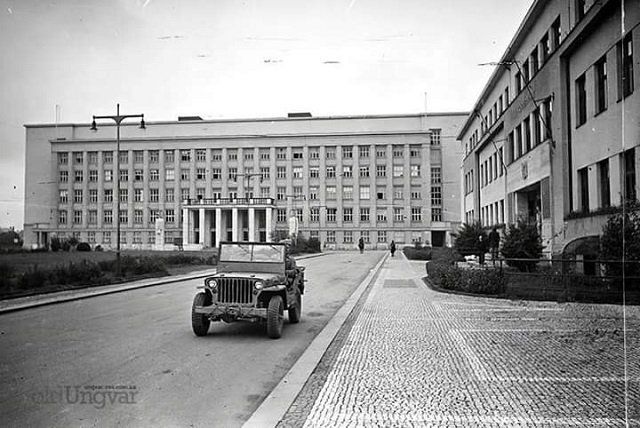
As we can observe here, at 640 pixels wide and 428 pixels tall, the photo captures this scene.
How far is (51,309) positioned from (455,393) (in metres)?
12.2

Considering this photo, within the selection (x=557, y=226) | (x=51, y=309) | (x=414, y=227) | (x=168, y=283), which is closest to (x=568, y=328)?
(x=51, y=309)

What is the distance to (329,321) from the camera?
12398 mm

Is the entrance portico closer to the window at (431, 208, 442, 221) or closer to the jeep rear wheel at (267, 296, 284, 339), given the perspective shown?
the window at (431, 208, 442, 221)

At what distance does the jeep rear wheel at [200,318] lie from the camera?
32.6 feet

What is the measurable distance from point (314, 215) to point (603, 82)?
79.3m

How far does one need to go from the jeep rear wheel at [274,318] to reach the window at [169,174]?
9373 cm

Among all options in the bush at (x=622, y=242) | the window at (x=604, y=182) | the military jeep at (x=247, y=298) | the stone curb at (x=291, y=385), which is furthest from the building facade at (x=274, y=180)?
the stone curb at (x=291, y=385)

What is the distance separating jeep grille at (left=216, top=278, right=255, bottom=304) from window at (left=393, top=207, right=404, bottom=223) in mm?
87925

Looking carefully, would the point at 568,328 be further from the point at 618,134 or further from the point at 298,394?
the point at 618,134

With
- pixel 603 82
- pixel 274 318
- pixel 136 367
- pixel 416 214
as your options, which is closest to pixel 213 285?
pixel 274 318

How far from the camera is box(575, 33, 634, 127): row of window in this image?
1681 cm

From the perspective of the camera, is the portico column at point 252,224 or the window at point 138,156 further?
A: the window at point 138,156

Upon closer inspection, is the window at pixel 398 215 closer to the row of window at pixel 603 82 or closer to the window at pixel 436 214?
the window at pixel 436 214

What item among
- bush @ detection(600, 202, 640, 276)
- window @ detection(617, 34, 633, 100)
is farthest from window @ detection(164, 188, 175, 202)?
bush @ detection(600, 202, 640, 276)
